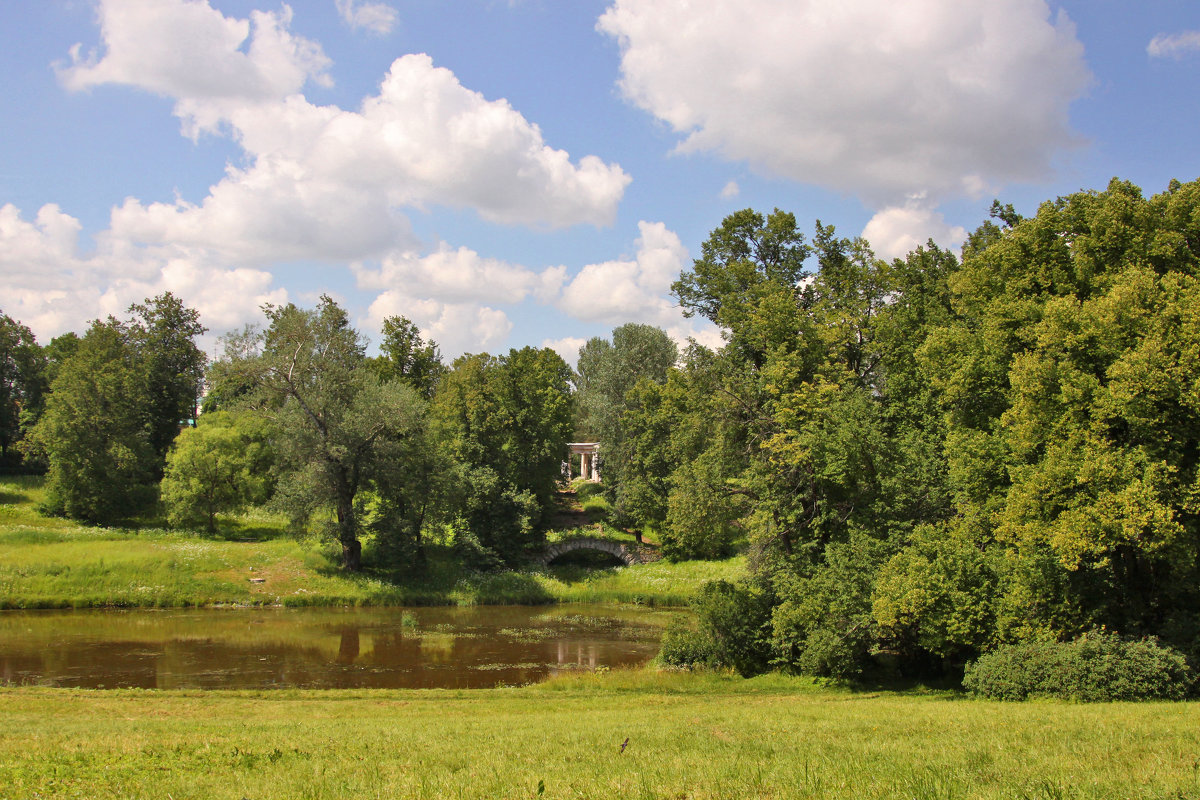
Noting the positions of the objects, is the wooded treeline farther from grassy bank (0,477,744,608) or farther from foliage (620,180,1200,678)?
grassy bank (0,477,744,608)

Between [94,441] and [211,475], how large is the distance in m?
8.11

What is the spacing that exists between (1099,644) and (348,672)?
71.9 feet

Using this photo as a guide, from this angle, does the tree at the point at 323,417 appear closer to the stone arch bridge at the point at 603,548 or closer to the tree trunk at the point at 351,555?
the tree trunk at the point at 351,555

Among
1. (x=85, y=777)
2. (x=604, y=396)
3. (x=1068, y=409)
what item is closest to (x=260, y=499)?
(x=604, y=396)

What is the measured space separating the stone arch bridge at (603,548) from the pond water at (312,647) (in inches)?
512

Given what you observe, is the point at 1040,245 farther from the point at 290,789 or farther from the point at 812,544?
the point at 290,789

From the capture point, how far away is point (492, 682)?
24.3m

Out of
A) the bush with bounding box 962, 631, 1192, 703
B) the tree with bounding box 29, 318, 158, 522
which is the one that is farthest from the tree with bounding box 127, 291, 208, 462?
the bush with bounding box 962, 631, 1192, 703

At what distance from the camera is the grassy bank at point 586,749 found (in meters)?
8.80

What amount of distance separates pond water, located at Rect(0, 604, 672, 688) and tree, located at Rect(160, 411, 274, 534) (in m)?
12.7

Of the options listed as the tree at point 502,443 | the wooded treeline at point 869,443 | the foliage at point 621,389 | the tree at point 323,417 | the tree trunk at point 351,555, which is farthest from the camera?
the foliage at point 621,389

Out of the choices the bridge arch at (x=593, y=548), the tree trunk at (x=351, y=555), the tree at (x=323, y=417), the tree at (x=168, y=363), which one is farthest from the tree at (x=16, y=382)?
the bridge arch at (x=593, y=548)

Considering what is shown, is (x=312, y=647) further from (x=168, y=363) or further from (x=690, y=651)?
(x=168, y=363)

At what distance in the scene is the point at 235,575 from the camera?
40781mm
